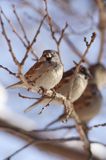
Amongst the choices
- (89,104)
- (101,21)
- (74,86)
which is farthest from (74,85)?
(101,21)

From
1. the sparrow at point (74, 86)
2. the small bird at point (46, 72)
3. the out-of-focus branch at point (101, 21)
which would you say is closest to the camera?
the small bird at point (46, 72)

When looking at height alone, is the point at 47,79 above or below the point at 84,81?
below

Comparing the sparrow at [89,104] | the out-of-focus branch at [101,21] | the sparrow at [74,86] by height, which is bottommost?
the sparrow at [74,86]

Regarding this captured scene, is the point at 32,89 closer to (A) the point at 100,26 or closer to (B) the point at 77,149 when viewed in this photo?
(B) the point at 77,149

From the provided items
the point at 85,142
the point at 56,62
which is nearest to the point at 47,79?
the point at 56,62

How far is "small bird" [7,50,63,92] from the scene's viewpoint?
374 cm

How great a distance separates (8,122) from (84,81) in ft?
2.91

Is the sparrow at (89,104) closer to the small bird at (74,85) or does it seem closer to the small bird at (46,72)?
the small bird at (74,85)

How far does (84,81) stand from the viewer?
14.7 feet

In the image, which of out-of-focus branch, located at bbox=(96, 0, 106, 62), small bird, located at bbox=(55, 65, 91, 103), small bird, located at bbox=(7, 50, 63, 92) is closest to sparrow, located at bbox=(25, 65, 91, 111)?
small bird, located at bbox=(55, 65, 91, 103)

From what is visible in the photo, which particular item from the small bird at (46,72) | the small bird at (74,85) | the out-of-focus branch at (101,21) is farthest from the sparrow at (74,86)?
the out-of-focus branch at (101,21)

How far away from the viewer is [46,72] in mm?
3846

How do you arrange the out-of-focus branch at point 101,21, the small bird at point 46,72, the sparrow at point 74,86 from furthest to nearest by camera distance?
the out-of-focus branch at point 101,21 → the sparrow at point 74,86 → the small bird at point 46,72

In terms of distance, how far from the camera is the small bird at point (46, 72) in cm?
374
